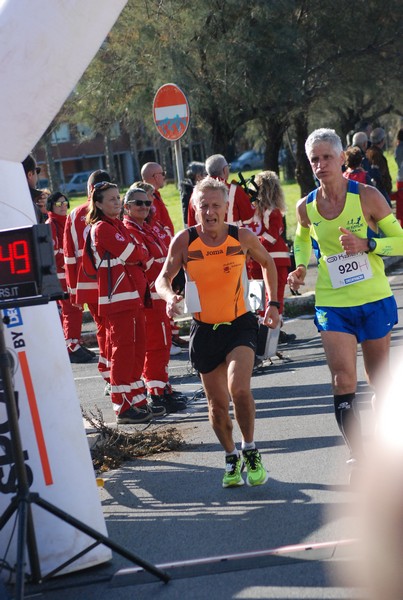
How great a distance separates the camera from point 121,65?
23.9 m

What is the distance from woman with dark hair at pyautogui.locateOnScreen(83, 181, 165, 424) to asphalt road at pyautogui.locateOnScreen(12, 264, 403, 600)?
0.46 metres

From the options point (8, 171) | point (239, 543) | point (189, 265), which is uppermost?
point (8, 171)

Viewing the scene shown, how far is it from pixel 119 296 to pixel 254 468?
2.92 meters

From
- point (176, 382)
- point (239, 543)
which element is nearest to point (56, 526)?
point (239, 543)

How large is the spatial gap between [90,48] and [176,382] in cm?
631

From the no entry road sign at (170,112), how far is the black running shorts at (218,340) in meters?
8.62

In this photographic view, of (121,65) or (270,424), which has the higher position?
(121,65)

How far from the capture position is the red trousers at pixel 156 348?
10.2m

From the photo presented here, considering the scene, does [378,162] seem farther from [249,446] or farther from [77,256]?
[249,446]

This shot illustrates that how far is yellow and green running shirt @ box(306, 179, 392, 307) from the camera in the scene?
6.85 meters

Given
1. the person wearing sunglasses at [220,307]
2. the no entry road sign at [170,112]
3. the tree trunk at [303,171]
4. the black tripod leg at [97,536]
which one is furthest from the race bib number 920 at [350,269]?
the tree trunk at [303,171]

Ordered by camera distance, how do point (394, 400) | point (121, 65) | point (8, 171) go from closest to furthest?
1. point (8, 171)
2. point (394, 400)
3. point (121, 65)

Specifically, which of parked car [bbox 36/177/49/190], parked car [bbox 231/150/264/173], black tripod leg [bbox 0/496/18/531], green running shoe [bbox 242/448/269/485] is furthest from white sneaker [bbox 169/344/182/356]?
parked car [bbox 231/150/264/173]

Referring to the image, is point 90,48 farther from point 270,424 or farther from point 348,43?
point 348,43
